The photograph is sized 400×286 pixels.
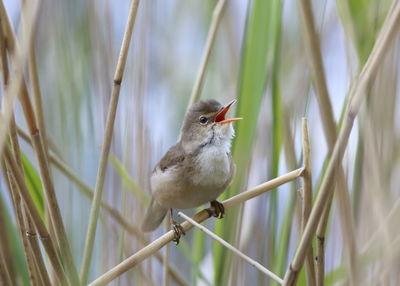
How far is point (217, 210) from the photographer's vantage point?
164 cm

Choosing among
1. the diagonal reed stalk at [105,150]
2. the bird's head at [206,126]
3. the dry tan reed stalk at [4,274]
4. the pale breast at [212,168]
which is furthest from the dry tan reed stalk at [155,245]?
the bird's head at [206,126]

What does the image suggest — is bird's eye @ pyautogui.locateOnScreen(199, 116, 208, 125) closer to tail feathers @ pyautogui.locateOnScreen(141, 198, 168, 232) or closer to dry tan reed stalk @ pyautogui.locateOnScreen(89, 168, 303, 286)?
tail feathers @ pyautogui.locateOnScreen(141, 198, 168, 232)

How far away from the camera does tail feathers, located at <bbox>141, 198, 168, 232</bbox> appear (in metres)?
1.78

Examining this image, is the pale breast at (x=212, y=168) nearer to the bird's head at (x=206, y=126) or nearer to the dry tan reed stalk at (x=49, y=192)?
the bird's head at (x=206, y=126)

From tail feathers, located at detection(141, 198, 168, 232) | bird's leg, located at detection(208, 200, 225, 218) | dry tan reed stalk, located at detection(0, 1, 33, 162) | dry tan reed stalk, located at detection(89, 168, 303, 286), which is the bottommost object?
tail feathers, located at detection(141, 198, 168, 232)

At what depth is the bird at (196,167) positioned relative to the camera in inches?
65.0

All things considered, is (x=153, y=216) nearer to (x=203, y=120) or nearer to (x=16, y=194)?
(x=203, y=120)

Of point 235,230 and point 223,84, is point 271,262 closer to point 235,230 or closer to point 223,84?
point 235,230

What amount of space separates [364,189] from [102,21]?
2.61 feet

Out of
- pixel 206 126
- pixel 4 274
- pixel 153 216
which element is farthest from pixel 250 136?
pixel 4 274

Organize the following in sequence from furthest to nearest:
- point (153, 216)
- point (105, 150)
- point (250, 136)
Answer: point (153, 216) → point (250, 136) → point (105, 150)

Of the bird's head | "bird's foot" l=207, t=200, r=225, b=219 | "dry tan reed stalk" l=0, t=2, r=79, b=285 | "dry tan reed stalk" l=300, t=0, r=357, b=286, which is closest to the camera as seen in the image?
"dry tan reed stalk" l=300, t=0, r=357, b=286

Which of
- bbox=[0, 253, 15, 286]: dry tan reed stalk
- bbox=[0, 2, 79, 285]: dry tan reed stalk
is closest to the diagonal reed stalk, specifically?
bbox=[0, 2, 79, 285]: dry tan reed stalk

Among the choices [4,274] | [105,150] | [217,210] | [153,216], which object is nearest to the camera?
[4,274]
